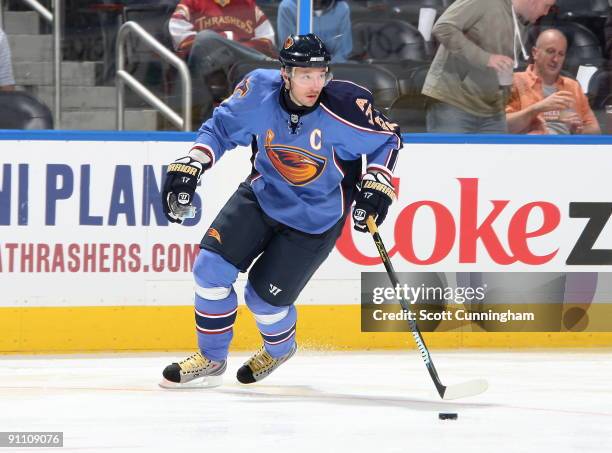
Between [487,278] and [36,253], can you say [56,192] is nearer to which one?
[36,253]

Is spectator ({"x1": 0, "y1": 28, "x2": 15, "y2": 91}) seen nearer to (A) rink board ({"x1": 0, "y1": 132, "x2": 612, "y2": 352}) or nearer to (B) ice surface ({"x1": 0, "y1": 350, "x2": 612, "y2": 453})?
(A) rink board ({"x1": 0, "y1": 132, "x2": 612, "y2": 352})

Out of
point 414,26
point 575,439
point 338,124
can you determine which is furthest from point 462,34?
point 575,439

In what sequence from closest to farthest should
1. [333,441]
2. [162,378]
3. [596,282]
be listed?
1. [333,441]
2. [162,378]
3. [596,282]

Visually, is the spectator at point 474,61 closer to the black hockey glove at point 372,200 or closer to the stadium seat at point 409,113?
the stadium seat at point 409,113

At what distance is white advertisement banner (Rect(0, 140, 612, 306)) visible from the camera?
19.4 ft

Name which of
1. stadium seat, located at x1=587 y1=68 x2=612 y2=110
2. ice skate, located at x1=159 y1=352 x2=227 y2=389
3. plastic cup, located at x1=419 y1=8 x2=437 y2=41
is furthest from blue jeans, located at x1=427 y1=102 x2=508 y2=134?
ice skate, located at x1=159 y1=352 x2=227 y2=389

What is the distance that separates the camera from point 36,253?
19.4 ft

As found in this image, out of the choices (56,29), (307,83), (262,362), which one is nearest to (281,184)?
(307,83)

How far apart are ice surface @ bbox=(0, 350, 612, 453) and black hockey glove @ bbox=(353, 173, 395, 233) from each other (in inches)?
25.3

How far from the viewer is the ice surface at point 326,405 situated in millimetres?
3885

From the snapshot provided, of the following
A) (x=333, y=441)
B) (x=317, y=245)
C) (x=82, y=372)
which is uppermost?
(x=317, y=245)

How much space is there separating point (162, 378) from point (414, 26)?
6.86 feet

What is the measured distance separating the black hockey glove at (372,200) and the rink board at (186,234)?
148 cm

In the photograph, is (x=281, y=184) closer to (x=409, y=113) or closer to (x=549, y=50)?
(x=409, y=113)
